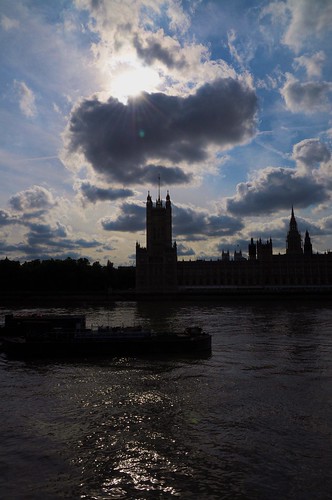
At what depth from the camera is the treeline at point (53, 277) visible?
445ft

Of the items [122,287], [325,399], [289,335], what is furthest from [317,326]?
[122,287]

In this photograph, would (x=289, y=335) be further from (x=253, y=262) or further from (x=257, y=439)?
(x=253, y=262)

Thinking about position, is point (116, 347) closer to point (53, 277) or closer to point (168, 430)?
point (168, 430)

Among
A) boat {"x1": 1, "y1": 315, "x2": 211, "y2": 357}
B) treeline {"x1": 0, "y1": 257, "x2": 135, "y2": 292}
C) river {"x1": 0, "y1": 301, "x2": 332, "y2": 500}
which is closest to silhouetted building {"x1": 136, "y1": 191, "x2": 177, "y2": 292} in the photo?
treeline {"x1": 0, "y1": 257, "x2": 135, "y2": 292}

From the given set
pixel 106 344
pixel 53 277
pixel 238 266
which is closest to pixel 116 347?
pixel 106 344

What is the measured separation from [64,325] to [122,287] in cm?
12478

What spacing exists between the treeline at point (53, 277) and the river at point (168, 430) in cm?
10368

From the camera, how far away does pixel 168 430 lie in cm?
1923

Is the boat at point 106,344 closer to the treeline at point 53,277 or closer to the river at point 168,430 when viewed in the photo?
the river at point 168,430

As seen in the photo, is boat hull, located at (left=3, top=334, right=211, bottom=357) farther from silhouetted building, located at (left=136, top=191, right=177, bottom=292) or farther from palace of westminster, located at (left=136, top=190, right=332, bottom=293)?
palace of westminster, located at (left=136, top=190, right=332, bottom=293)

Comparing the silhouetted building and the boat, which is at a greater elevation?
the silhouetted building

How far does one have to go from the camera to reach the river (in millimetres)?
14539

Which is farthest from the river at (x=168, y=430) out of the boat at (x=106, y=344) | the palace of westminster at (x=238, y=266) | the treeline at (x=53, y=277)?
the palace of westminster at (x=238, y=266)

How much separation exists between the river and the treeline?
104 meters
